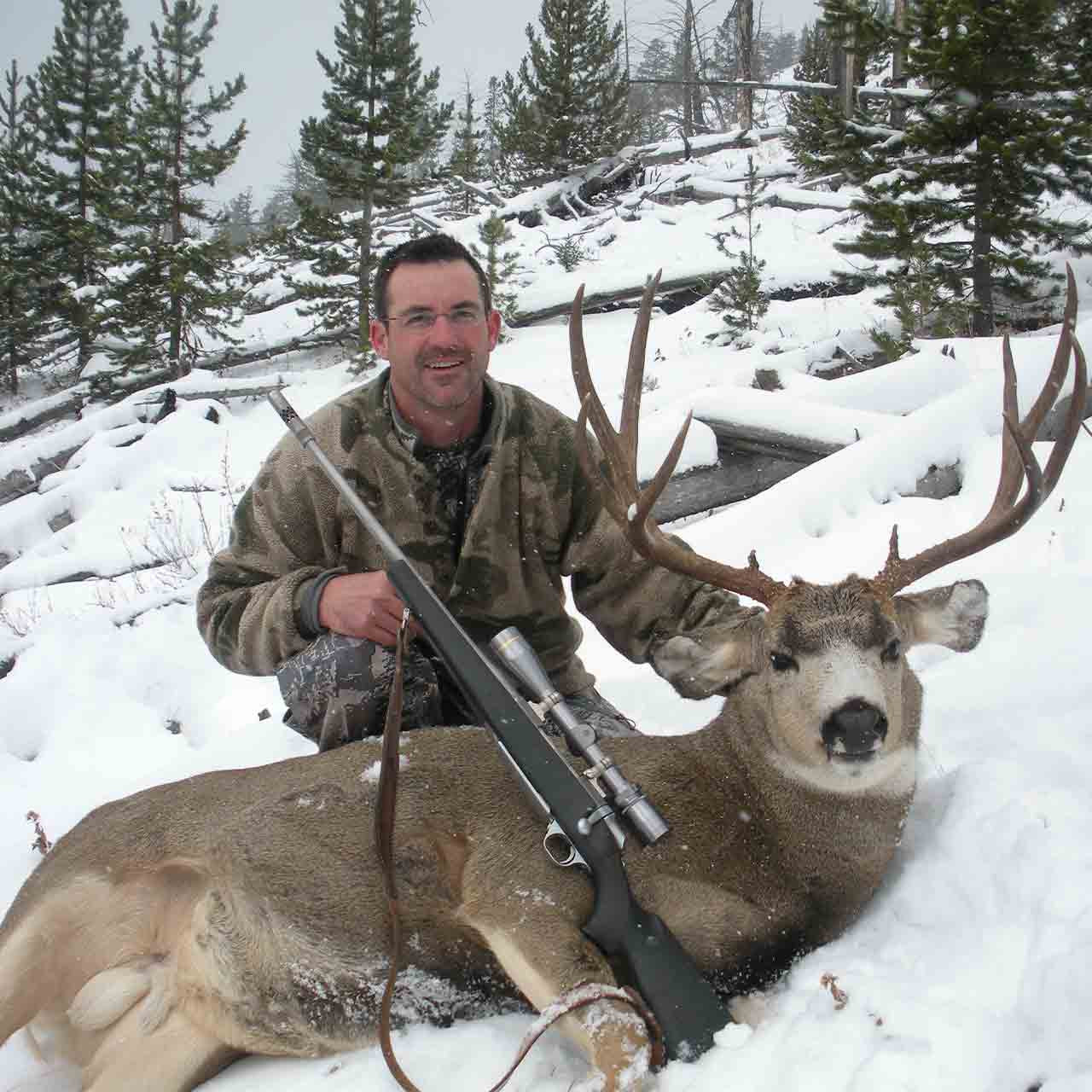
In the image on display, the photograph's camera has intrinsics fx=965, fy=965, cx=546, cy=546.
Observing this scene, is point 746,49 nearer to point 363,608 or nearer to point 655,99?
point 655,99

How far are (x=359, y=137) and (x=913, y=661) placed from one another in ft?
58.9

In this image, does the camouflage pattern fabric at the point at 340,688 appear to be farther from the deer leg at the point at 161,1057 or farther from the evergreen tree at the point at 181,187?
the evergreen tree at the point at 181,187

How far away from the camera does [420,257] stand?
374 cm

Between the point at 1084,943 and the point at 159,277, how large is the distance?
21.5m

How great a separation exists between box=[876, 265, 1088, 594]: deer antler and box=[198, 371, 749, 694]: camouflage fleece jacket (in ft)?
2.94

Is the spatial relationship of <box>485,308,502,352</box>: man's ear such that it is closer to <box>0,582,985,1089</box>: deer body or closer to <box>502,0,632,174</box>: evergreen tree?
<box>0,582,985,1089</box>: deer body

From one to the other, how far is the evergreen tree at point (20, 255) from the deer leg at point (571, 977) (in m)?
26.3

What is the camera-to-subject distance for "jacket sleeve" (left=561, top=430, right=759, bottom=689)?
364 cm

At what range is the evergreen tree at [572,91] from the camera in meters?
22.5

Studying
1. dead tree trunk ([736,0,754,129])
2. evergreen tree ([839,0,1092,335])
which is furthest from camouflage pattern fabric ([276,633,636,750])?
dead tree trunk ([736,0,754,129])

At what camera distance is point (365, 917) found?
2799 millimetres

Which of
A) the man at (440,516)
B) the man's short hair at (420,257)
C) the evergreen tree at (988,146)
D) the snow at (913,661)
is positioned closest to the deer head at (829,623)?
the snow at (913,661)

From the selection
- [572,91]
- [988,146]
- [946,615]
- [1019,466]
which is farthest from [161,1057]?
[572,91]

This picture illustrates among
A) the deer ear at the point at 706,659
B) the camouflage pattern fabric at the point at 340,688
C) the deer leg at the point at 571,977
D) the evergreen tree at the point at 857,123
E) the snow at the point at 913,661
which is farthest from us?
the evergreen tree at the point at 857,123
